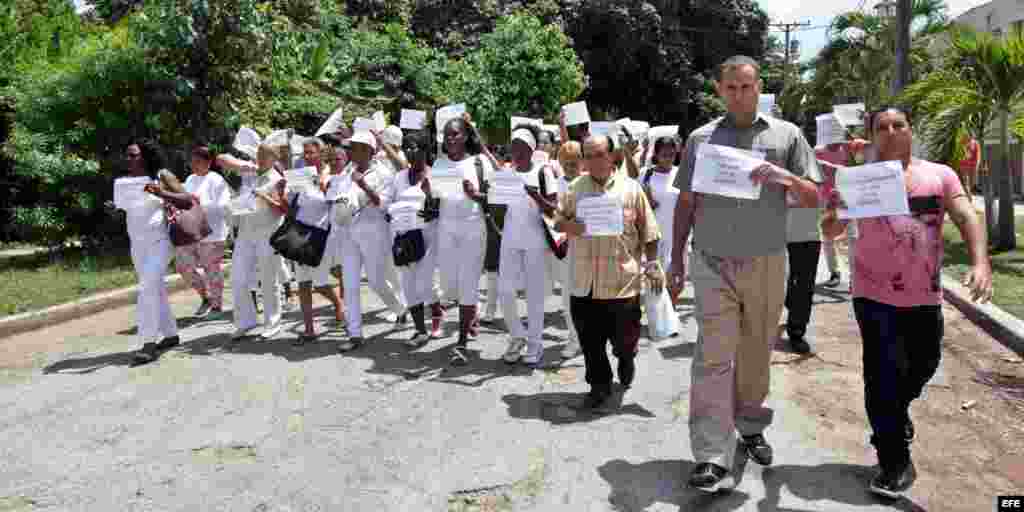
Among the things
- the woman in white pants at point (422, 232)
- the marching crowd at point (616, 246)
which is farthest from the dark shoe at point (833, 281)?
the woman in white pants at point (422, 232)

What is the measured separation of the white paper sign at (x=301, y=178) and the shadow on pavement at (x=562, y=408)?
2825 mm

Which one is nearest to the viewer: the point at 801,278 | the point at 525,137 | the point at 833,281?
the point at 525,137

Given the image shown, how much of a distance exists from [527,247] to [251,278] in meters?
2.94

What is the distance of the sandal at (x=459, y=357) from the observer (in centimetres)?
672

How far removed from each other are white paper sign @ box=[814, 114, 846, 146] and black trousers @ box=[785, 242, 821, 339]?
1.02m

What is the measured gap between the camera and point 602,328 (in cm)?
538

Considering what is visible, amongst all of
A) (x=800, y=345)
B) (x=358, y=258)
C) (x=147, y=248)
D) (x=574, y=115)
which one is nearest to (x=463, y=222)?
(x=358, y=258)

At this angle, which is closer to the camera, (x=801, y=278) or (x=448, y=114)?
(x=801, y=278)

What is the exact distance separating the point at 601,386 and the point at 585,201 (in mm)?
1271

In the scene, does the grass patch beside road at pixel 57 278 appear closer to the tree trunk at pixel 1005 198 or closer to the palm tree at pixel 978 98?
the palm tree at pixel 978 98

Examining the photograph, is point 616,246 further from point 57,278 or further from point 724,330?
point 57,278

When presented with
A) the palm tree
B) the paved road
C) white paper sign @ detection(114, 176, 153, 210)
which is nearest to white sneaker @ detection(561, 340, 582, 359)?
the paved road

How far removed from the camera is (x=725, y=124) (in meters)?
4.20

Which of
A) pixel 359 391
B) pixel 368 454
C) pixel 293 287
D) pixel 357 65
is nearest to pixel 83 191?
pixel 293 287
